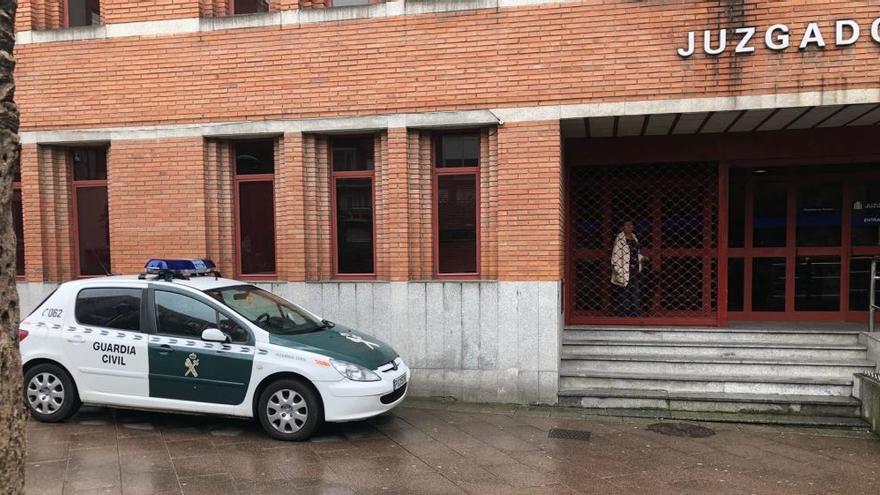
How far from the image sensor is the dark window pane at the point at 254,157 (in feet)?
27.7

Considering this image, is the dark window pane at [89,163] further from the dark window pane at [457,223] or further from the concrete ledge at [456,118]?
the dark window pane at [457,223]

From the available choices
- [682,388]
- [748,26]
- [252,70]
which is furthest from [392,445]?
[748,26]

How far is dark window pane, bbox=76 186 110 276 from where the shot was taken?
8.88 metres

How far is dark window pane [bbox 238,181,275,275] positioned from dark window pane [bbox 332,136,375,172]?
111cm

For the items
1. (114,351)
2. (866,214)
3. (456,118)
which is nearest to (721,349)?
(866,214)

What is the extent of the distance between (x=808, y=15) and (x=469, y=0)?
4.09 metres

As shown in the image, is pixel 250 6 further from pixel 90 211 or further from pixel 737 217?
pixel 737 217

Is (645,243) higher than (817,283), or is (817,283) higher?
(645,243)

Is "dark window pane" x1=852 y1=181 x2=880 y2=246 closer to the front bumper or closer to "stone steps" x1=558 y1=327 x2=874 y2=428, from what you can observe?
"stone steps" x1=558 y1=327 x2=874 y2=428

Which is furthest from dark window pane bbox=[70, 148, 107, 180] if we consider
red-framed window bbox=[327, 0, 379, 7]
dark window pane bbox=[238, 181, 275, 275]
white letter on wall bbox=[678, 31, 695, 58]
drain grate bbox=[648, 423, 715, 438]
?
drain grate bbox=[648, 423, 715, 438]

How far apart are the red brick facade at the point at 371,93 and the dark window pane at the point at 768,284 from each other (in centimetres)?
329

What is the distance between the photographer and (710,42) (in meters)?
6.99

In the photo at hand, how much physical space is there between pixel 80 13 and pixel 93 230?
3400 mm

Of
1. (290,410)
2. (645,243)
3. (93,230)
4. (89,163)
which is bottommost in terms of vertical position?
(290,410)
